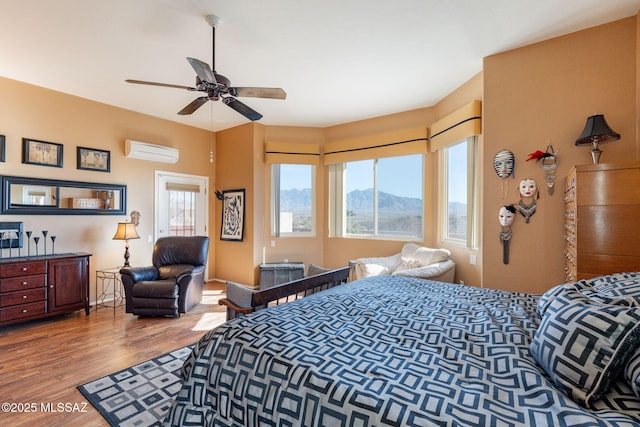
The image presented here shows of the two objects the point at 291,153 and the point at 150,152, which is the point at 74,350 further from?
the point at 291,153

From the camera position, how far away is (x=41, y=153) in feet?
12.4

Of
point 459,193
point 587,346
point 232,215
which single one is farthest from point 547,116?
point 232,215

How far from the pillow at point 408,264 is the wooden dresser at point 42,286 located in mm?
4079

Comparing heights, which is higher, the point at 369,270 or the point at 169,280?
the point at 369,270

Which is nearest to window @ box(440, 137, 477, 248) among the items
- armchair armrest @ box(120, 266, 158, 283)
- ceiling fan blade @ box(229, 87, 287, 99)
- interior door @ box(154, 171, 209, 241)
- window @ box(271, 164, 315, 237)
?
window @ box(271, 164, 315, 237)

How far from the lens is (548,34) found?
263 centimetres

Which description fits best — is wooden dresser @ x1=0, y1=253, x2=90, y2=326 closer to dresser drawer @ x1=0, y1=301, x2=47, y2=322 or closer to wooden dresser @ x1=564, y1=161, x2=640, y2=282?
dresser drawer @ x1=0, y1=301, x2=47, y2=322

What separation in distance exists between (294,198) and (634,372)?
190 inches

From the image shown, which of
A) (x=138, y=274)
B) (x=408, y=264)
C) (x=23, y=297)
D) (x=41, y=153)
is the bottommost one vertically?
(x=23, y=297)

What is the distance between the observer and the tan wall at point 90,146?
3.64m

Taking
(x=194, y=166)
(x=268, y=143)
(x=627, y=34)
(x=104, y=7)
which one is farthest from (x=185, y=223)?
(x=627, y=34)

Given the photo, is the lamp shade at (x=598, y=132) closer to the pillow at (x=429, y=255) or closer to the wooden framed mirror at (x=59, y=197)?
the pillow at (x=429, y=255)

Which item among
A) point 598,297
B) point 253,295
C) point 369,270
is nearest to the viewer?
point 598,297

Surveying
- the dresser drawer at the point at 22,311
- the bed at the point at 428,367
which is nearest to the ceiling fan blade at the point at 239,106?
the bed at the point at 428,367
